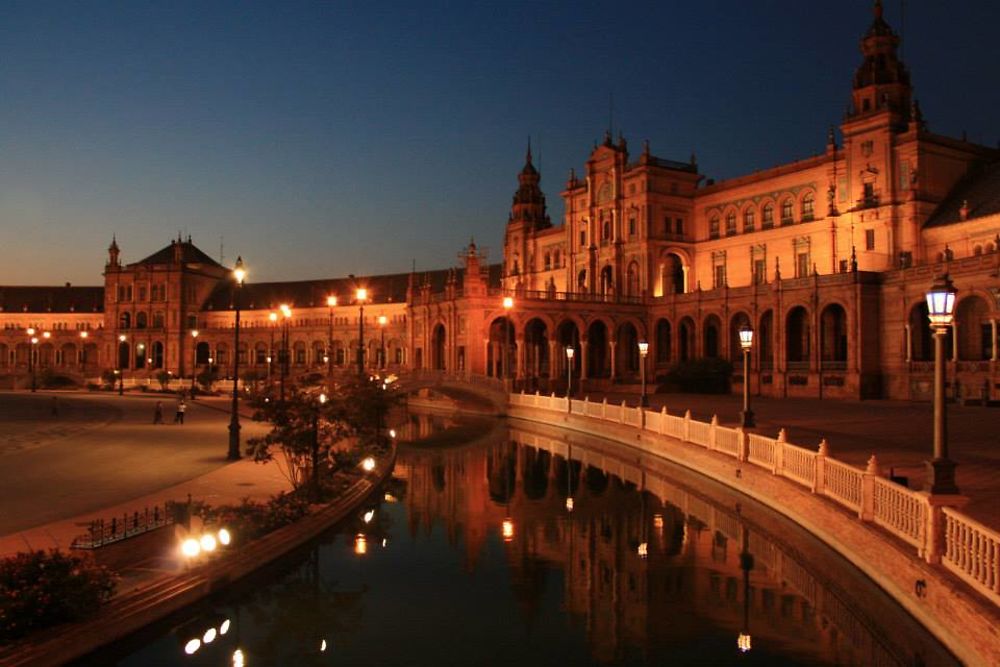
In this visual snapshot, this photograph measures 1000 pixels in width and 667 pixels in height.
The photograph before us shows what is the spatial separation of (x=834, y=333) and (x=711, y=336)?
1243 centimetres

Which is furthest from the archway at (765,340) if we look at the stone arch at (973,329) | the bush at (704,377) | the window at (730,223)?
the window at (730,223)

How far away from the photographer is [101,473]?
71.1ft

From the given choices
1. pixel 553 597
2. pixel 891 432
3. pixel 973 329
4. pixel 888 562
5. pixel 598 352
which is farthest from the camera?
pixel 598 352

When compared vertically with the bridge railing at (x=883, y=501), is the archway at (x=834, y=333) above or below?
above

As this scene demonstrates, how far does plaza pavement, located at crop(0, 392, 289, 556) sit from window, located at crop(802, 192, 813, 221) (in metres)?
43.6

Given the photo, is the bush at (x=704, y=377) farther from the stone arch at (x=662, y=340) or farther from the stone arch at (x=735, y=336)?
the stone arch at (x=662, y=340)

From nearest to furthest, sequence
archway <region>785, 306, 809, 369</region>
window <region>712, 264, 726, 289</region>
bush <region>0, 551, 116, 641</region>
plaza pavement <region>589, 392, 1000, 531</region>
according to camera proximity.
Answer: bush <region>0, 551, 116, 641</region>, plaza pavement <region>589, 392, 1000, 531</region>, archway <region>785, 306, 809, 369</region>, window <region>712, 264, 726, 289</region>

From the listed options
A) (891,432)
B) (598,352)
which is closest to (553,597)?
(891,432)

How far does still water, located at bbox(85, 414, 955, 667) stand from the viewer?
1105cm

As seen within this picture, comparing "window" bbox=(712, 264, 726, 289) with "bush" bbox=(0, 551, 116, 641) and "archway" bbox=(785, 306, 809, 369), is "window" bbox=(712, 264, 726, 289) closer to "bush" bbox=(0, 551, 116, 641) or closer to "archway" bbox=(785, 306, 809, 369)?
"archway" bbox=(785, 306, 809, 369)

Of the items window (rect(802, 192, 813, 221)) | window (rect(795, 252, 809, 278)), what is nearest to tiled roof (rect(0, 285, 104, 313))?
window (rect(795, 252, 809, 278))

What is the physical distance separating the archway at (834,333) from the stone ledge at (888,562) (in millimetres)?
31417

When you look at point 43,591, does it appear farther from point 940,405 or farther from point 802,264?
point 802,264

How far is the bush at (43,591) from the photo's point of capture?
9500 mm
